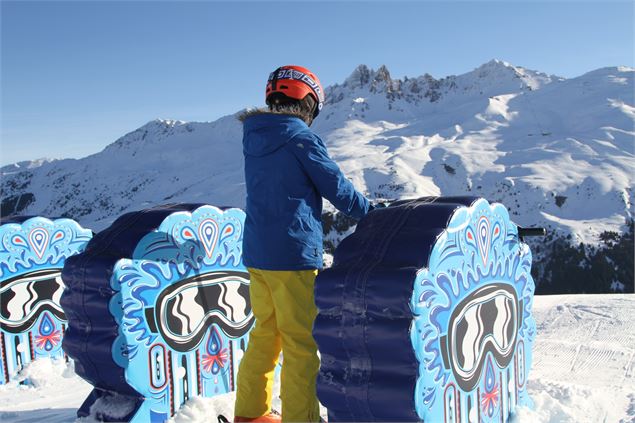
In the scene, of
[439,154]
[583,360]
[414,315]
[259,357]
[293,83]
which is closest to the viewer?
[414,315]

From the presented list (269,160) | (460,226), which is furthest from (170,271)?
(460,226)

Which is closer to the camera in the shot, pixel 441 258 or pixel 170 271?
pixel 441 258

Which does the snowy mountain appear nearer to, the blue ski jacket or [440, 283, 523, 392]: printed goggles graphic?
[440, 283, 523, 392]: printed goggles graphic

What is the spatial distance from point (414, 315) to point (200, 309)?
5.66 ft

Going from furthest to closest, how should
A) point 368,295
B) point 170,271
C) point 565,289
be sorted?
point 565,289
point 170,271
point 368,295

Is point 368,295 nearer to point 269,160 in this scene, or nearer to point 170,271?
point 269,160

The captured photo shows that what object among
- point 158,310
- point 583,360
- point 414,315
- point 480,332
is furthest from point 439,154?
point 414,315

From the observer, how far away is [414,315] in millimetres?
2250

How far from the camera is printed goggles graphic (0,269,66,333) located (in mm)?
4613

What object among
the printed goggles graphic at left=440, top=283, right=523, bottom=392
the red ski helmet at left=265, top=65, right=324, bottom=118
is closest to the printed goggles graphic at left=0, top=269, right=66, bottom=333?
the red ski helmet at left=265, top=65, right=324, bottom=118

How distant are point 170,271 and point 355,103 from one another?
99.3 metres

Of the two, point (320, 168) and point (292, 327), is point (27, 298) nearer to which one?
point (292, 327)

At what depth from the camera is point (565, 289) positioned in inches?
1656

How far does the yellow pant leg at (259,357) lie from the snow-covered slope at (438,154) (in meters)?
46.8
